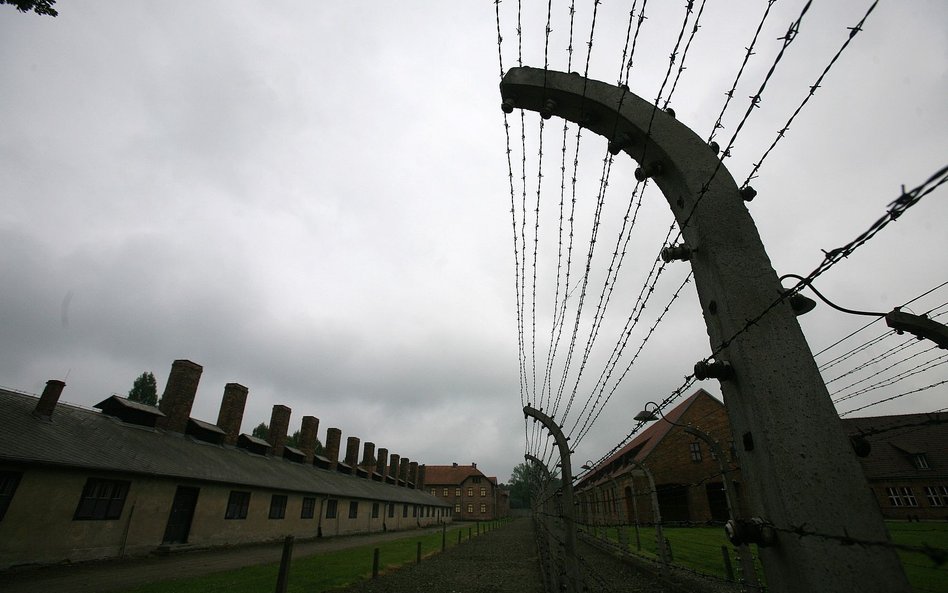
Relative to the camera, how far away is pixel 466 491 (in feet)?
250

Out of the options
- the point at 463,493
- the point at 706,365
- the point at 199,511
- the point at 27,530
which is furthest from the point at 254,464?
the point at 463,493

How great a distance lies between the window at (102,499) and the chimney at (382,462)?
37.7 metres

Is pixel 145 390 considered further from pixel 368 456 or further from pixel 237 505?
pixel 237 505

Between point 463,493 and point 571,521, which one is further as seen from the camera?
point 463,493

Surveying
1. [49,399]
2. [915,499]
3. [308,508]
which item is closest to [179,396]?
[49,399]

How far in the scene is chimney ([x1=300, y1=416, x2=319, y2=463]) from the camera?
3509cm

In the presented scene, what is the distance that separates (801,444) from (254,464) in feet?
95.8

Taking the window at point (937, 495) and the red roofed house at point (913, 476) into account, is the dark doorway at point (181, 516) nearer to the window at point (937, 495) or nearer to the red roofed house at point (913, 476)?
the red roofed house at point (913, 476)

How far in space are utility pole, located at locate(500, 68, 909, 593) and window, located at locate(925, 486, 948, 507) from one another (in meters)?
42.4

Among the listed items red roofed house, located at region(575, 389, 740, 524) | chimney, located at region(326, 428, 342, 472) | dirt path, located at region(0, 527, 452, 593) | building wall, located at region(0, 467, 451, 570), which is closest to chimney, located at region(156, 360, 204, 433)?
building wall, located at region(0, 467, 451, 570)

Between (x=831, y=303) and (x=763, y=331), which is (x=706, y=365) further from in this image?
Result: (x=831, y=303)

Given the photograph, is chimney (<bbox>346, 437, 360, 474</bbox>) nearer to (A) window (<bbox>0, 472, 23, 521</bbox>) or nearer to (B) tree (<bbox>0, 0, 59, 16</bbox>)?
(A) window (<bbox>0, 472, 23, 521</bbox>)

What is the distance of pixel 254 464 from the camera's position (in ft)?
83.1

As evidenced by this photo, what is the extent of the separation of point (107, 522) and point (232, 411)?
11.9 meters
